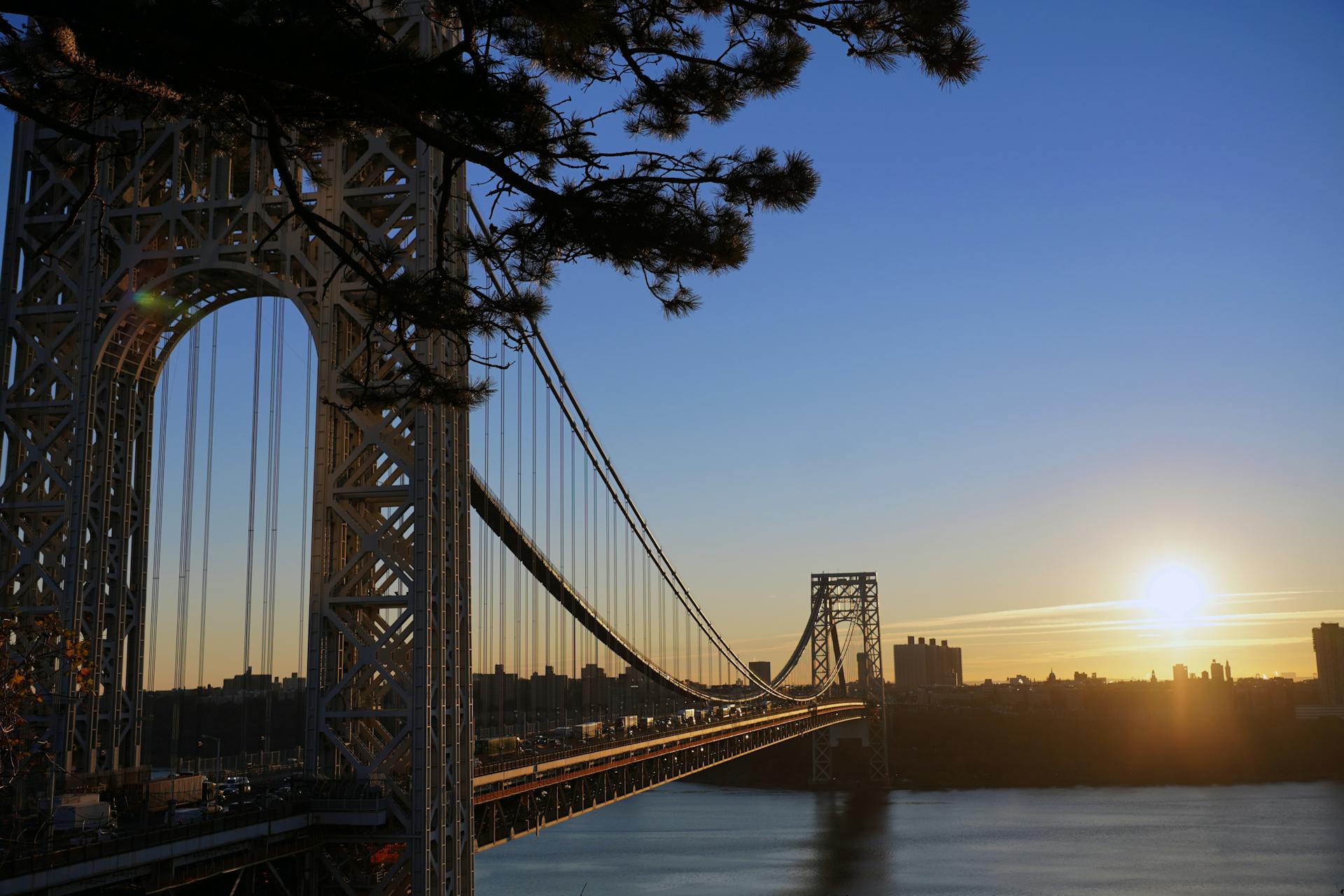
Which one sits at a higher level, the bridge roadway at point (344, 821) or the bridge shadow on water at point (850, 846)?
the bridge roadway at point (344, 821)

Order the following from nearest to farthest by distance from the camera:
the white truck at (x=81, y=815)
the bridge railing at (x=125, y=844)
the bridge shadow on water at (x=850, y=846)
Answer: the bridge railing at (x=125, y=844)
the white truck at (x=81, y=815)
the bridge shadow on water at (x=850, y=846)

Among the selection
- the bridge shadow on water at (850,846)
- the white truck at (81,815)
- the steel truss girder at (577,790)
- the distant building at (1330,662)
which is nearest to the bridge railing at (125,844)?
the white truck at (81,815)

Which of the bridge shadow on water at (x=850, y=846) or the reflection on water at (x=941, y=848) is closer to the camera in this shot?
the reflection on water at (x=941, y=848)

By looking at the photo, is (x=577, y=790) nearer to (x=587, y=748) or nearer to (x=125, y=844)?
(x=587, y=748)

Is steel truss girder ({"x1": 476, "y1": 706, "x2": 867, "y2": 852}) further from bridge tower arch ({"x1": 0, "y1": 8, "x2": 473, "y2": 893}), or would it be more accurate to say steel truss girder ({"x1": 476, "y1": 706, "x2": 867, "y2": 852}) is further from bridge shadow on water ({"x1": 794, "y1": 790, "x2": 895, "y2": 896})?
bridge shadow on water ({"x1": 794, "y1": 790, "x2": 895, "y2": 896})

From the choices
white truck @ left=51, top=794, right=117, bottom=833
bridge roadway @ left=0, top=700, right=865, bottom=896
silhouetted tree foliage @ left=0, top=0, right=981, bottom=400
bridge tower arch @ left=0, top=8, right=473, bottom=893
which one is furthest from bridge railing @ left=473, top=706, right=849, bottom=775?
silhouetted tree foliage @ left=0, top=0, right=981, bottom=400

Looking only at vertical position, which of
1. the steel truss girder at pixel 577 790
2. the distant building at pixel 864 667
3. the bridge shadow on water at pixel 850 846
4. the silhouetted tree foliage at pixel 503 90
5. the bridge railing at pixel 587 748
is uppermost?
the silhouetted tree foliage at pixel 503 90

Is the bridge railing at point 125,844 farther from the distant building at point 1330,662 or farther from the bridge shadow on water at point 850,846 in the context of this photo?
the distant building at point 1330,662
